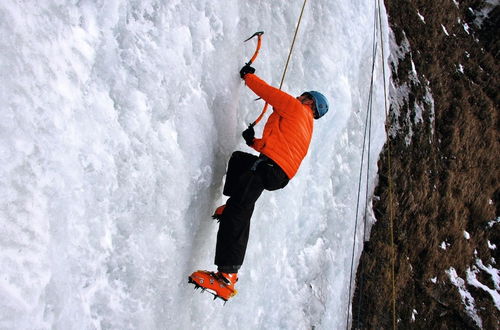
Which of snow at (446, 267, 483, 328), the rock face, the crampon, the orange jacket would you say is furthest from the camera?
snow at (446, 267, 483, 328)

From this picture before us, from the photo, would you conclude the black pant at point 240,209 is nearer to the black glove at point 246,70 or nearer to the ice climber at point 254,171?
the ice climber at point 254,171

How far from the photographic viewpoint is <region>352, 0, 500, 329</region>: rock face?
6494 mm

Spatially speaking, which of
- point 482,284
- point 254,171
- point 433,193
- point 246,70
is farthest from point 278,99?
point 482,284

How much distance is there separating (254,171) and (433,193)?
5504mm

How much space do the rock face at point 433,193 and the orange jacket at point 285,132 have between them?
11.3 feet

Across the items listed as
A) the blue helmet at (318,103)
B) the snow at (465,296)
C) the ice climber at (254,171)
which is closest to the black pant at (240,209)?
the ice climber at (254,171)

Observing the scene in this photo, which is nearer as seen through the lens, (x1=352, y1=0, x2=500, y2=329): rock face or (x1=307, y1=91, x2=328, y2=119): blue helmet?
(x1=307, y1=91, x2=328, y2=119): blue helmet

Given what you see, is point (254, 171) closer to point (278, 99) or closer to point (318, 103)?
point (278, 99)

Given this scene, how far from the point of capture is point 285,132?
2918 millimetres

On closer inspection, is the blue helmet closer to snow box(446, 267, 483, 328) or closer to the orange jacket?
the orange jacket

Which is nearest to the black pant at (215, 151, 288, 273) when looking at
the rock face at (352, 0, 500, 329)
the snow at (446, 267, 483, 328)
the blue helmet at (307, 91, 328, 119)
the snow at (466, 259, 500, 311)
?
the blue helmet at (307, 91, 328, 119)

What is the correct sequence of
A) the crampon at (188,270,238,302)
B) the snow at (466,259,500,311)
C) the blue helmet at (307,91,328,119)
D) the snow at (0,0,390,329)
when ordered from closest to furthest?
the snow at (0,0,390,329) < the crampon at (188,270,238,302) < the blue helmet at (307,91,328,119) < the snow at (466,259,500,311)

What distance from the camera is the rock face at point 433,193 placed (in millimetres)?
6494

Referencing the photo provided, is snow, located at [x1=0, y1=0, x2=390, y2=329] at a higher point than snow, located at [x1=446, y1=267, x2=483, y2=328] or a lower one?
higher
